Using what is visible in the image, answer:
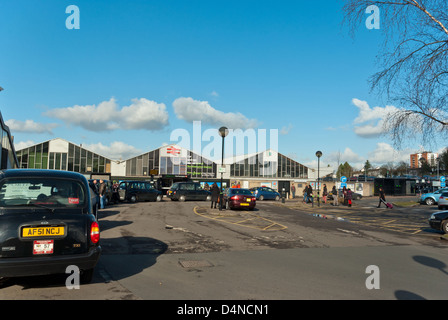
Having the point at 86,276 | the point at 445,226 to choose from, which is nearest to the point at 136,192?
the point at 445,226

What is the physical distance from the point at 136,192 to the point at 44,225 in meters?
→ 23.2

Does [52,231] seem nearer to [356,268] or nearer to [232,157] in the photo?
[356,268]

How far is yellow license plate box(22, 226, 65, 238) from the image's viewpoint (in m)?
4.92

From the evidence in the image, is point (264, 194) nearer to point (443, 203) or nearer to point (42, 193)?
point (443, 203)

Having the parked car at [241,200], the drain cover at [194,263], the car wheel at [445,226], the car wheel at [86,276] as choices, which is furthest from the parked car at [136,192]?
the car wheel at [86,276]

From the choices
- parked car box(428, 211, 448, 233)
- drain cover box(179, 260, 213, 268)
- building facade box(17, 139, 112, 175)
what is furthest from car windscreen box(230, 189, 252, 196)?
building facade box(17, 139, 112, 175)

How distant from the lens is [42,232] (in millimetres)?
5016

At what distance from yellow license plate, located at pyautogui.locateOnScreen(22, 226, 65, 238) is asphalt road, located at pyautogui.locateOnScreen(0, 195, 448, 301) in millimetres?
922

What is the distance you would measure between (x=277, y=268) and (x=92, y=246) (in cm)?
382

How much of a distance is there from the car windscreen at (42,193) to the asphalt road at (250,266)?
53.8 inches

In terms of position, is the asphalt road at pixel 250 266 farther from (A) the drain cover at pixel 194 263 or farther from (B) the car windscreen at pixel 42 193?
(B) the car windscreen at pixel 42 193

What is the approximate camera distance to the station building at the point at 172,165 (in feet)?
168

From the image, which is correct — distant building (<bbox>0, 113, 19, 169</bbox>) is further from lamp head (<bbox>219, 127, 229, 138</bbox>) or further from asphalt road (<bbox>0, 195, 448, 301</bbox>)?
asphalt road (<bbox>0, 195, 448, 301</bbox>)
